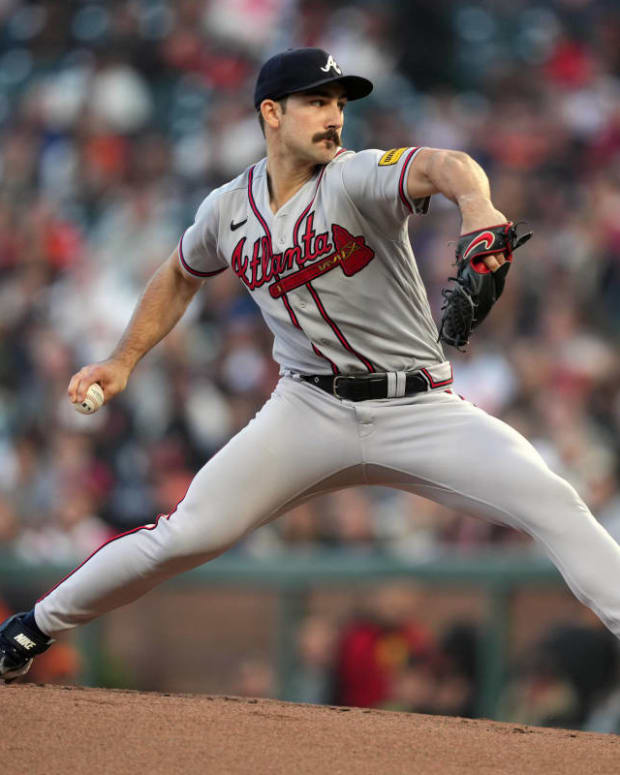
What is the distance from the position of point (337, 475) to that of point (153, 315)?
769 mm

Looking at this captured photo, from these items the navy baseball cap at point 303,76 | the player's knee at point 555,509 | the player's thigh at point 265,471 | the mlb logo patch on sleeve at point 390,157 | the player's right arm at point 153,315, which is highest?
the navy baseball cap at point 303,76

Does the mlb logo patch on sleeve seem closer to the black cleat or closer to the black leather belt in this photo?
the black leather belt

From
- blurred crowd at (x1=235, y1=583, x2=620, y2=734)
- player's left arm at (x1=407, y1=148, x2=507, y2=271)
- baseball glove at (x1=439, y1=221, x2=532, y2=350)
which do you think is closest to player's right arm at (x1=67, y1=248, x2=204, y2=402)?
player's left arm at (x1=407, y1=148, x2=507, y2=271)

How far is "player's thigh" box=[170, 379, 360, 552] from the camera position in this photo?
10.6 ft

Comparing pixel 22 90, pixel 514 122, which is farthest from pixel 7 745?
pixel 22 90

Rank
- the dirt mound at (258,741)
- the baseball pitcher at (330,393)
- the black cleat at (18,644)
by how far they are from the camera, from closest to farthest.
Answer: the dirt mound at (258,741) → the baseball pitcher at (330,393) → the black cleat at (18,644)

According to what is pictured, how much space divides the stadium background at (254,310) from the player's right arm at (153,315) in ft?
7.54

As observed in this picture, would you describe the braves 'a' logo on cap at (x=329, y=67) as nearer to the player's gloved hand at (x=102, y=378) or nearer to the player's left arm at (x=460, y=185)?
the player's left arm at (x=460, y=185)

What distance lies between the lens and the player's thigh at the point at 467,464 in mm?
3062

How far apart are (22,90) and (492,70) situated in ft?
11.7

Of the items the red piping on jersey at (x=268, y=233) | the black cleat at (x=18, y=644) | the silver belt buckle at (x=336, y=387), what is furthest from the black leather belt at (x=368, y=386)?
the black cleat at (x=18, y=644)

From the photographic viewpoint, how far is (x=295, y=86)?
3250 mm

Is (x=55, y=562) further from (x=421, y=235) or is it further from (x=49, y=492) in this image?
(x=421, y=235)

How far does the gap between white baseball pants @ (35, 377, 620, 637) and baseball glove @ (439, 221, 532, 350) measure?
0.53 metres
